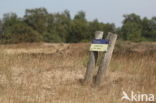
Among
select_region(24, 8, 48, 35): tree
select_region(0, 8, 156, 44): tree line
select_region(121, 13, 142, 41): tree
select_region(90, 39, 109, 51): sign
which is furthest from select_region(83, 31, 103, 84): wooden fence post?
select_region(24, 8, 48, 35): tree

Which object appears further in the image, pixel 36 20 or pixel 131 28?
pixel 36 20

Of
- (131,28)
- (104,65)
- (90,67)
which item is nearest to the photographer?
(104,65)

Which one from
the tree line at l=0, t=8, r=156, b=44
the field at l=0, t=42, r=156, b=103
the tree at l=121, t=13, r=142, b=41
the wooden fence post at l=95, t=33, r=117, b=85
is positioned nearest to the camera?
the field at l=0, t=42, r=156, b=103

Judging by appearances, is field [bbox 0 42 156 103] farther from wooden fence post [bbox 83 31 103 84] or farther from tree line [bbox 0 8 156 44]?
tree line [bbox 0 8 156 44]

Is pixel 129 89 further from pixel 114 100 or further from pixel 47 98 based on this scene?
pixel 47 98

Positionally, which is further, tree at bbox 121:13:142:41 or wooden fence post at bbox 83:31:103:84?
tree at bbox 121:13:142:41

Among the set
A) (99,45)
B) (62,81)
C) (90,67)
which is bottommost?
(62,81)

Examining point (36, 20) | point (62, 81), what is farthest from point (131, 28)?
point (62, 81)

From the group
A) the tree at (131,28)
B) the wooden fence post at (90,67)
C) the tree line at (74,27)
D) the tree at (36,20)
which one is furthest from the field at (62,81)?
the tree at (36,20)

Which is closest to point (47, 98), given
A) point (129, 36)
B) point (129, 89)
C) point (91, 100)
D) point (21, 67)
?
point (91, 100)

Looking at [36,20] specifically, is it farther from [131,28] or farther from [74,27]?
[131,28]

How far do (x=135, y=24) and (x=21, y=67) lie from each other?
137ft

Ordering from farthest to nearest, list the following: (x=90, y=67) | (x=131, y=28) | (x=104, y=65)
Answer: (x=131, y=28) → (x=90, y=67) → (x=104, y=65)

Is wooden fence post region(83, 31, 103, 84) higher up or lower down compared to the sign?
lower down
